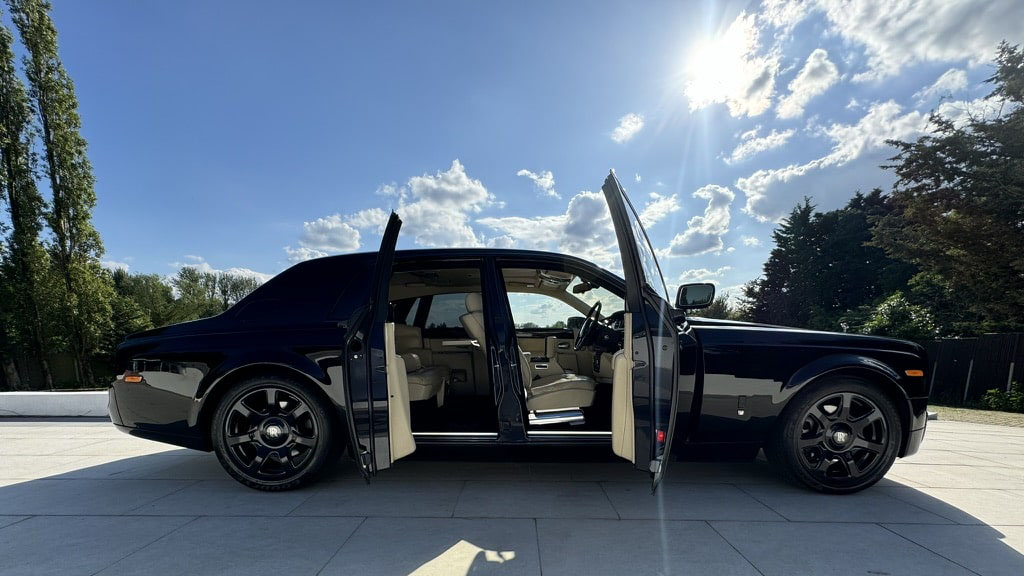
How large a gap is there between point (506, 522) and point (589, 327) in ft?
5.80

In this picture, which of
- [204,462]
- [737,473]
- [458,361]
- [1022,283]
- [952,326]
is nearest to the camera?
[737,473]

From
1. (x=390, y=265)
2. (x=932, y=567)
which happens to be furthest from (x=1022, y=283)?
(x=390, y=265)

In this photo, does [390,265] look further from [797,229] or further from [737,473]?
[797,229]

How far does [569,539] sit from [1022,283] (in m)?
17.0

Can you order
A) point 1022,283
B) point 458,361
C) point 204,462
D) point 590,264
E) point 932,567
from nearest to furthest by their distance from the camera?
point 932,567 < point 590,264 < point 204,462 < point 458,361 < point 1022,283

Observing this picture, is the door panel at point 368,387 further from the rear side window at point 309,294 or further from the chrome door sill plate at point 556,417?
the chrome door sill plate at point 556,417

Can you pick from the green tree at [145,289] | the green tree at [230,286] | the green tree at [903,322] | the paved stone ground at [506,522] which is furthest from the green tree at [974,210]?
the green tree at [230,286]

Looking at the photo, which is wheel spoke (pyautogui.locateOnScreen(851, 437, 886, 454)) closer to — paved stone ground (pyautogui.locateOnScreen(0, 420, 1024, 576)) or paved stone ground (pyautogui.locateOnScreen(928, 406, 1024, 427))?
paved stone ground (pyautogui.locateOnScreen(0, 420, 1024, 576))

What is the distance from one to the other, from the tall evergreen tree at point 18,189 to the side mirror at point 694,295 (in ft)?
66.9

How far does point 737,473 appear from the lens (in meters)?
3.42

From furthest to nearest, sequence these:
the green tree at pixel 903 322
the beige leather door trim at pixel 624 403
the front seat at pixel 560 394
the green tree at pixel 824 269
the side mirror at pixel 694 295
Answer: the green tree at pixel 824 269, the green tree at pixel 903 322, the front seat at pixel 560 394, the side mirror at pixel 694 295, the beige leather door trim at pixel 624 403

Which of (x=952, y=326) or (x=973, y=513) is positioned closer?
(x=973, y=513)

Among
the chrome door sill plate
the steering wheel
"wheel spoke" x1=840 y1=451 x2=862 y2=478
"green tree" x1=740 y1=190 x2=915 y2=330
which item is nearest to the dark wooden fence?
"wheel spoke" x1=840 y1=451 x2=862 y2=478

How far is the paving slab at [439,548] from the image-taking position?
79.9 inches
